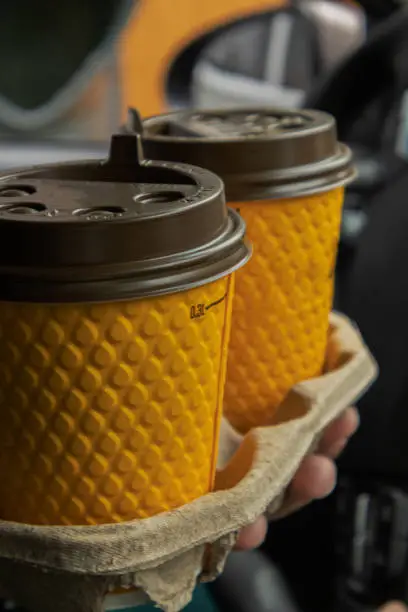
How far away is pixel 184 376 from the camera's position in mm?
459

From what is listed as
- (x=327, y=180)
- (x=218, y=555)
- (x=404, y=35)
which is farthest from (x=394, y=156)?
(x=218, y=555)

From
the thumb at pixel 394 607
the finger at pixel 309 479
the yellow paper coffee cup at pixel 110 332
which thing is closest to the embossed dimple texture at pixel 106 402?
the yellow paper coffee cup at pixel 110 332

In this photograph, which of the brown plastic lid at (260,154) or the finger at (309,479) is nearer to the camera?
the brown plastic lid at (260,154)

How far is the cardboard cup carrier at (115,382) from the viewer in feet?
1.32

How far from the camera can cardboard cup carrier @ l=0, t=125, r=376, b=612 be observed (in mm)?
403

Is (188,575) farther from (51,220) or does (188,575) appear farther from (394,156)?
(394,156)

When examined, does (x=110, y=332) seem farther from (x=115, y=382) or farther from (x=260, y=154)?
(x=260, y=154)

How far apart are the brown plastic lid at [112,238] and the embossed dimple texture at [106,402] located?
14mm

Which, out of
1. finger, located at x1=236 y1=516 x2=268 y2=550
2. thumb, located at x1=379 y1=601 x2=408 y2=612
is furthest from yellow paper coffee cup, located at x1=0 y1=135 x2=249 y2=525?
thumb, located at x1=379 y1=601 x2=408 y2=612

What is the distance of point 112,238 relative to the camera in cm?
40

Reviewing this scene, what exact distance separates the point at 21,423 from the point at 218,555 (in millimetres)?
174

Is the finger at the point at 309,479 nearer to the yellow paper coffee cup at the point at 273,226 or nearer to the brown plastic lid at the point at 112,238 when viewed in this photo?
the yellow paper coffee cup at the point at 273,226

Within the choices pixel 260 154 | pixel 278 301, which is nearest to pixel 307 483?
pixel 278 301

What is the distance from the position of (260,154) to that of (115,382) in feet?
0.70
